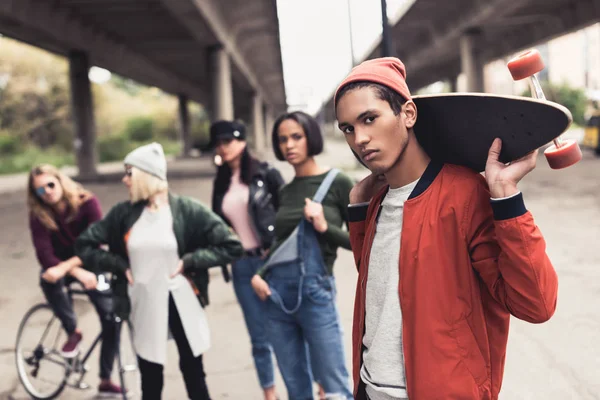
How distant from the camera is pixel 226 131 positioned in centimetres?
464

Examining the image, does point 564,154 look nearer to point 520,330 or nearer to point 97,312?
point 97,312

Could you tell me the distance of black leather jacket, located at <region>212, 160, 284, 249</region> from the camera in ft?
14.9

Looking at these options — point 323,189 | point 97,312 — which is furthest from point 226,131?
point 97,312

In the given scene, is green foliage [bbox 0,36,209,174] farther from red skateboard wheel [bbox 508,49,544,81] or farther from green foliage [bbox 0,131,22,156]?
red skateboard wheel [bbox 508,49,544,81]

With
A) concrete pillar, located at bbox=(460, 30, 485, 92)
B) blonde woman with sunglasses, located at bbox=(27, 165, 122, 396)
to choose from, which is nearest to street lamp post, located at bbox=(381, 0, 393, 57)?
blonde woman with sunglasses, located at bbox=(27, 165, 122, 396)

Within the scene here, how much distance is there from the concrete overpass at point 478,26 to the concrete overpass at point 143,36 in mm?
6510

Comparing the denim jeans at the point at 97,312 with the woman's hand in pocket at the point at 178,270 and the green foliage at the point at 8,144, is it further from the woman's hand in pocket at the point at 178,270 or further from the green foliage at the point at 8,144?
the green foliage at the point at 8,144

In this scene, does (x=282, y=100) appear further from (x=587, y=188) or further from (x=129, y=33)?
(x=587, y=188)

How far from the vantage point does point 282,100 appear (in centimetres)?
7938

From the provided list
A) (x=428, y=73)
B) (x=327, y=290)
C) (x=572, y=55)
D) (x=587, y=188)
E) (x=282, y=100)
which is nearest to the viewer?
(x=327, y=290)

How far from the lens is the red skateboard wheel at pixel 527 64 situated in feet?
5.74

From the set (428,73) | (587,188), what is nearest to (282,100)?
(428,73)

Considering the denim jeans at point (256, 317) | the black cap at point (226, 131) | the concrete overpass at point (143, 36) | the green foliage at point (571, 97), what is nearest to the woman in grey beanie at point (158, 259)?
the denim jeans at point (256, 317)

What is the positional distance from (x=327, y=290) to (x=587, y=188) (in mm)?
14150
